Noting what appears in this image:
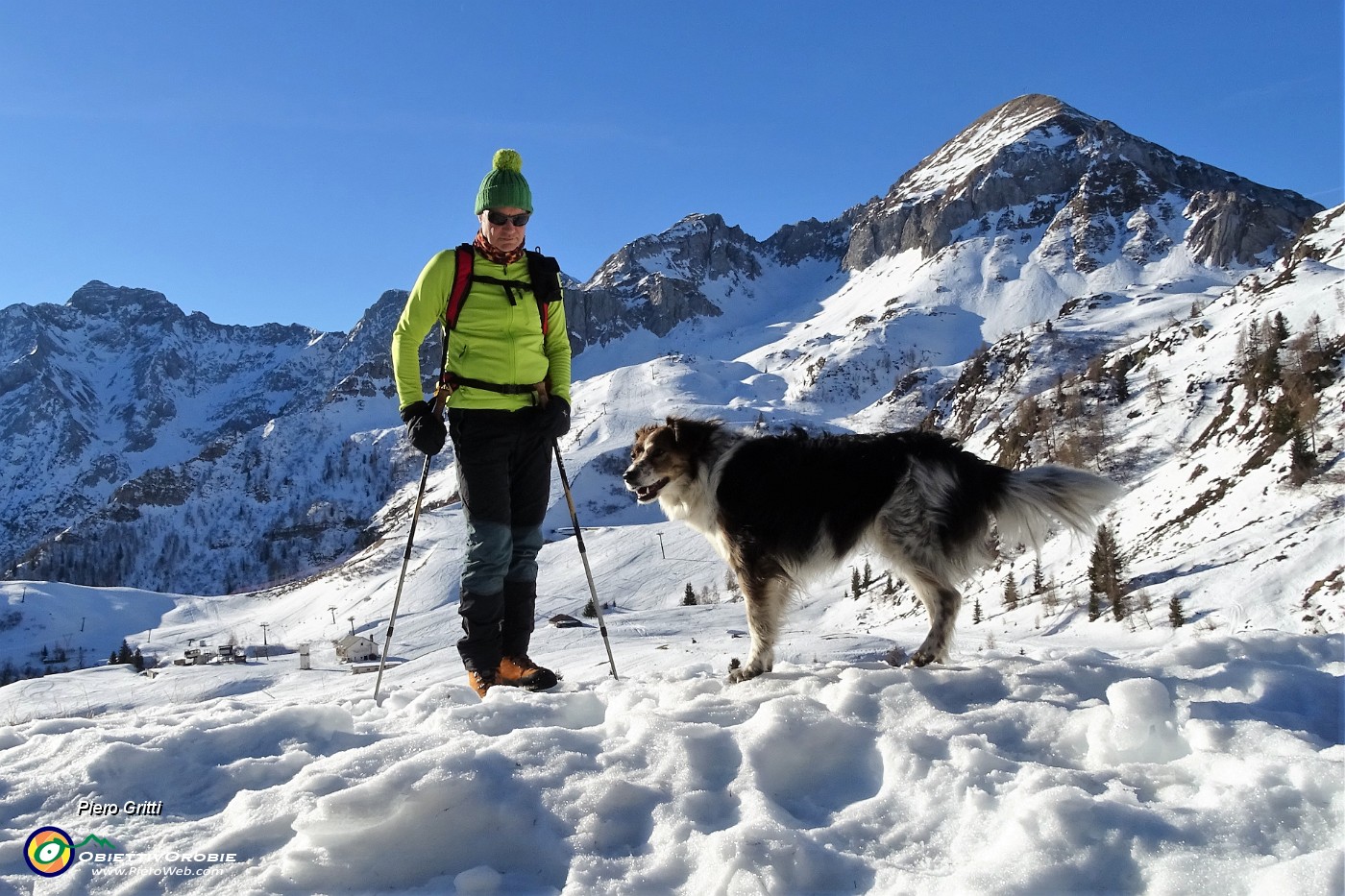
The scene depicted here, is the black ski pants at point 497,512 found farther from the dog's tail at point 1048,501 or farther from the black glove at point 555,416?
the dog's tail at point 1048,501

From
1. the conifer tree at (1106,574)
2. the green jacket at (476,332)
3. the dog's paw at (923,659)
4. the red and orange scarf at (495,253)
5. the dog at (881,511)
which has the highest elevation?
the red and orange scarf at (495,253)

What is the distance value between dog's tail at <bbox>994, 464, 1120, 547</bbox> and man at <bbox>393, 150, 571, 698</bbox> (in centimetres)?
370

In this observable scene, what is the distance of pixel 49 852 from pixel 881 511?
5051 mm

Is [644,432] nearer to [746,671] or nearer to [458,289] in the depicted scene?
[458,289]

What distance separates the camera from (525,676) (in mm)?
6145

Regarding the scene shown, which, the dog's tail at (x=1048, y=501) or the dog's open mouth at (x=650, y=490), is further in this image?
the dog's open mouth at (x=650, y=490)

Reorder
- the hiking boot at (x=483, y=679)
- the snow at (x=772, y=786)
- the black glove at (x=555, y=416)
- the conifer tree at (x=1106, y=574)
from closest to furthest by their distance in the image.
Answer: the snow at (x=772, y=786) < the hiking boot at (x=483, y=679) < the black glove at (x=555, y=416) < the conifer tree at (x=1106, y=574)

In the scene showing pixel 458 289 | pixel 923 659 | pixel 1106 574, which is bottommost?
pixel 1106 574

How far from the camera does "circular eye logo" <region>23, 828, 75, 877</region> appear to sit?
2.93m

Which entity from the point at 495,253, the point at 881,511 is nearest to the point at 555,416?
the point at 495,253

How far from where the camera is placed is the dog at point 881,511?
5723mm

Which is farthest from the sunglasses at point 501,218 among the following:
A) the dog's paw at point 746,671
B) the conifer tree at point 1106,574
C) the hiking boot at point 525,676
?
the conifer tree at point 1106,574
